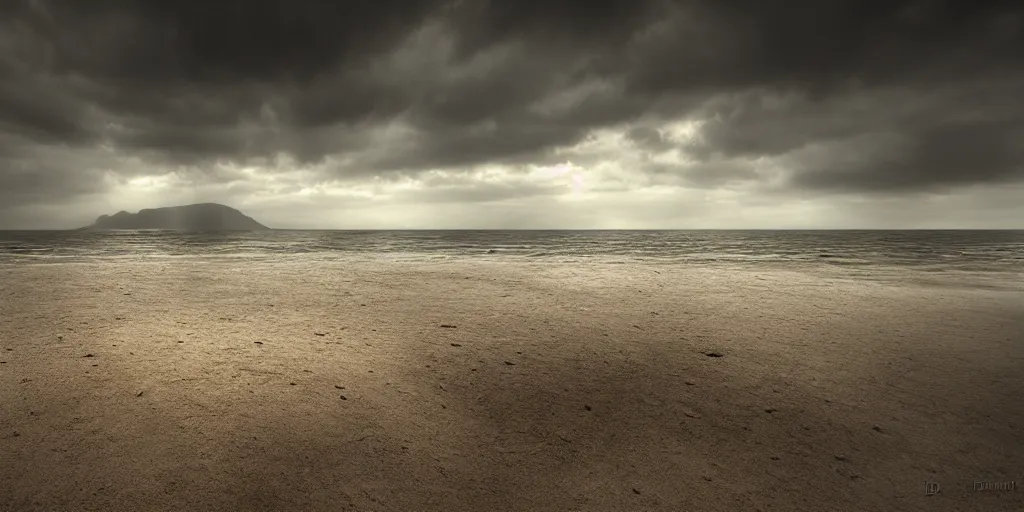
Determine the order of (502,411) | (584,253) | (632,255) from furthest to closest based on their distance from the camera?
(584,253) < (632,255) < (502,411)

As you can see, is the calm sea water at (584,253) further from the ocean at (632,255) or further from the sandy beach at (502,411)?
the sandy beach at (502,411)

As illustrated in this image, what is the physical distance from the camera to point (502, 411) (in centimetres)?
524

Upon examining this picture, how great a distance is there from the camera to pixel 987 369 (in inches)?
262

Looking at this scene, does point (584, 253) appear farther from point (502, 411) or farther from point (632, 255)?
point (502, 411)

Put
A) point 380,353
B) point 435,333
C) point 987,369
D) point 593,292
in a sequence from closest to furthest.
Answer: point 987,369 → point 380,353 → point 435,333 → point 593,292

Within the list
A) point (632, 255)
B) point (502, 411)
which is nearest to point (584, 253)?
point (632, 255)

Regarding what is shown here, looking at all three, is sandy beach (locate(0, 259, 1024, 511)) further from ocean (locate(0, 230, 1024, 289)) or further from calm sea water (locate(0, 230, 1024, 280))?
calm sea water (locate(0, 230, 1024, 280))

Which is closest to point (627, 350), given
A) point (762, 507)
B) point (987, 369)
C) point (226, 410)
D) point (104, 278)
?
point (762, 507)

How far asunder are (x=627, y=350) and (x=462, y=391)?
321 cm

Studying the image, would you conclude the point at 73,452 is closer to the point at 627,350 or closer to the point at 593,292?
the point at 627,350

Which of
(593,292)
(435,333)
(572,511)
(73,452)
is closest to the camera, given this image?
(572,511)

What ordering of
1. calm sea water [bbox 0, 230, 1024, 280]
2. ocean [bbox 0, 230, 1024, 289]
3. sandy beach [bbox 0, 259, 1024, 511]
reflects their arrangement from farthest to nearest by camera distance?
calm sea water [bbox 0, 230, 1024, 280], ocean [bbox 0, 230, 1024, 289], sandy beach [bbox 0, 259, 1024, 511]

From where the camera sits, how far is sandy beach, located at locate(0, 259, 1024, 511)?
3.79 meters

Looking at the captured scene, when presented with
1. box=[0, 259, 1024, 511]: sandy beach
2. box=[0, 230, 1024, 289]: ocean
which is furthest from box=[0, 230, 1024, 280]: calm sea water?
box=[0, 259, 1024, 511]: sandy beach
